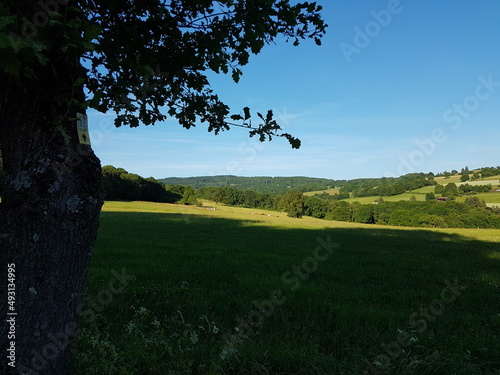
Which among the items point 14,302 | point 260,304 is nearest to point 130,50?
point 14,302

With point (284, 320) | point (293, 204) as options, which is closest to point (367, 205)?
point (293, 204)

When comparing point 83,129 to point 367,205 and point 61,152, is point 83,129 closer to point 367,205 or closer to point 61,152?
point 61,152

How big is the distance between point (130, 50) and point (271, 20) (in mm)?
1709

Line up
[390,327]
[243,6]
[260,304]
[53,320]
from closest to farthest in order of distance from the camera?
[53,320], [243,6], [390,327], [260,304]

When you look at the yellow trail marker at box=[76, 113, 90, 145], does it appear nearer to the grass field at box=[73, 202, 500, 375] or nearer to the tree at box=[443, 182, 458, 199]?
the grass field at box=[73, 202, 500, 375]

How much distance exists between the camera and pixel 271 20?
3.70 m

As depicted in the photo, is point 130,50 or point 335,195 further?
point 335,195

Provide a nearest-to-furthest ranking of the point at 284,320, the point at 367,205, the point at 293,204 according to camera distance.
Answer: the point at 284,320
the point at 367,205
the point at 293,204

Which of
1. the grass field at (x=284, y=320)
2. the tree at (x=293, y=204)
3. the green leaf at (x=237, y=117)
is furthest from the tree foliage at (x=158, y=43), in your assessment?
the tree at (x=293, y=204)

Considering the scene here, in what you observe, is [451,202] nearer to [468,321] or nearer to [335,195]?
[335,195]

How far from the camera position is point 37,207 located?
2.68 metres

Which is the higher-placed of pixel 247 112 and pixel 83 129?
pixel 247 112

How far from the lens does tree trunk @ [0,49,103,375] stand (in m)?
2.68

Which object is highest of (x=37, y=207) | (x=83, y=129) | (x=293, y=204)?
(x=83, y=129)
